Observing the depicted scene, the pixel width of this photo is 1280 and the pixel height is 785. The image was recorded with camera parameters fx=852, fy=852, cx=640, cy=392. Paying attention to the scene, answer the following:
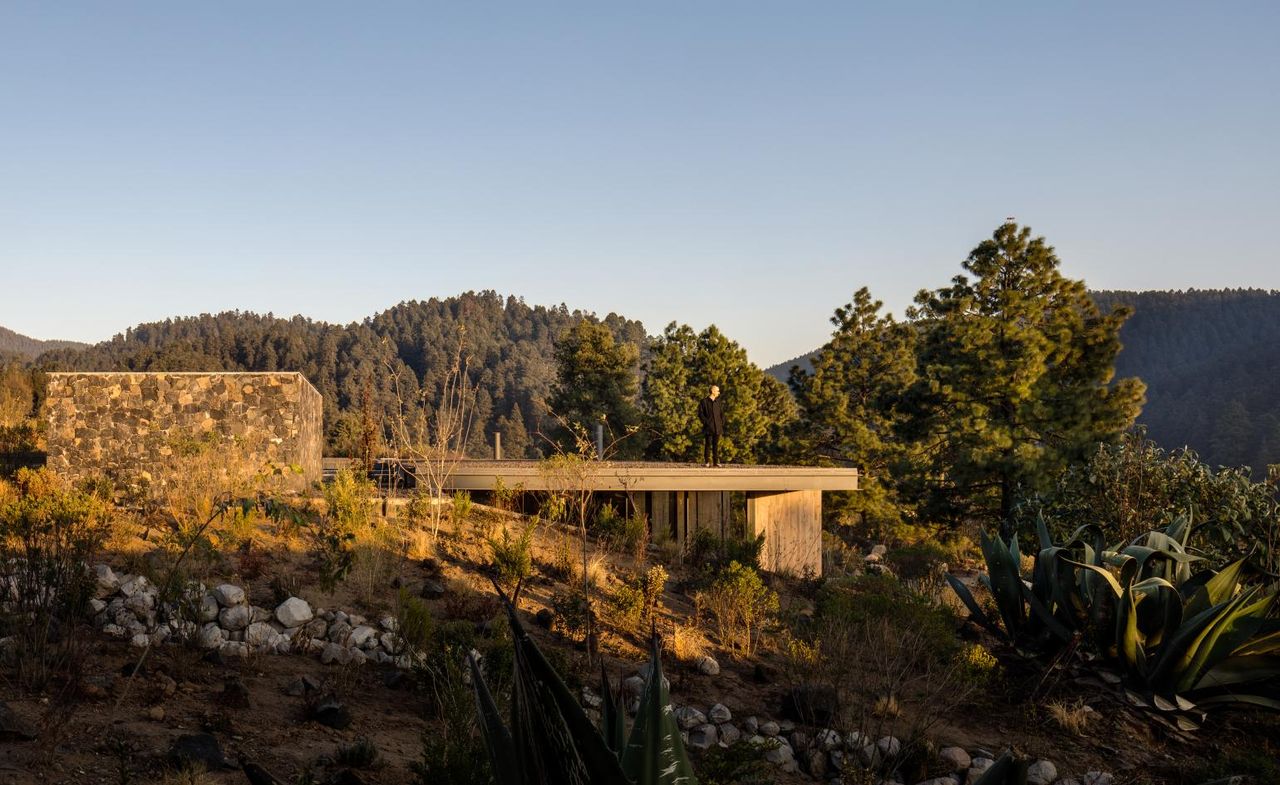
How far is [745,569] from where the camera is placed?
377 inches

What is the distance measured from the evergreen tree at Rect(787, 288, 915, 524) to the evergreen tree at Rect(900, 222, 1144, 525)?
606cm

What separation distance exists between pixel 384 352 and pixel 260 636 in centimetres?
6674

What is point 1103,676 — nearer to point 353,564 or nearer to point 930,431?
point 353,564

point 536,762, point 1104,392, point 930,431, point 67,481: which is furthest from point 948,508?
→ point 536,762

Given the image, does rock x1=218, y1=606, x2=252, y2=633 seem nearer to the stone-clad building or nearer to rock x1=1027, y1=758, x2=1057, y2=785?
rock x1=1027, y1=758, x2=1057, y2=785

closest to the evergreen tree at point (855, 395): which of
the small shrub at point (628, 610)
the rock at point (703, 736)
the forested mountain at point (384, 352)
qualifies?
the forested mountain at point (384, 352)

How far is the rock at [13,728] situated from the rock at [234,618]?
2.50m

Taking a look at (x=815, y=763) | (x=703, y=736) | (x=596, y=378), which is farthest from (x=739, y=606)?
(x=596, y=378)

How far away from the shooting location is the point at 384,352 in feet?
233

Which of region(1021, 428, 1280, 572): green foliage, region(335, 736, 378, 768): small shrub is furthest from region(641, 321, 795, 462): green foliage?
region(335, 736, 378, 768): small shrub

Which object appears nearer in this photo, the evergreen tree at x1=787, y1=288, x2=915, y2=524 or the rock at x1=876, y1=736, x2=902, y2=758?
the rock at x1=876, y1=736, x2=902, y2=758

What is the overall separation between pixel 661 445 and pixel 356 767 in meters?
27.5

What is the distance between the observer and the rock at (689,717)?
641 centimetres

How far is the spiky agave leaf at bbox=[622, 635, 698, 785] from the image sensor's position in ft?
7.32
